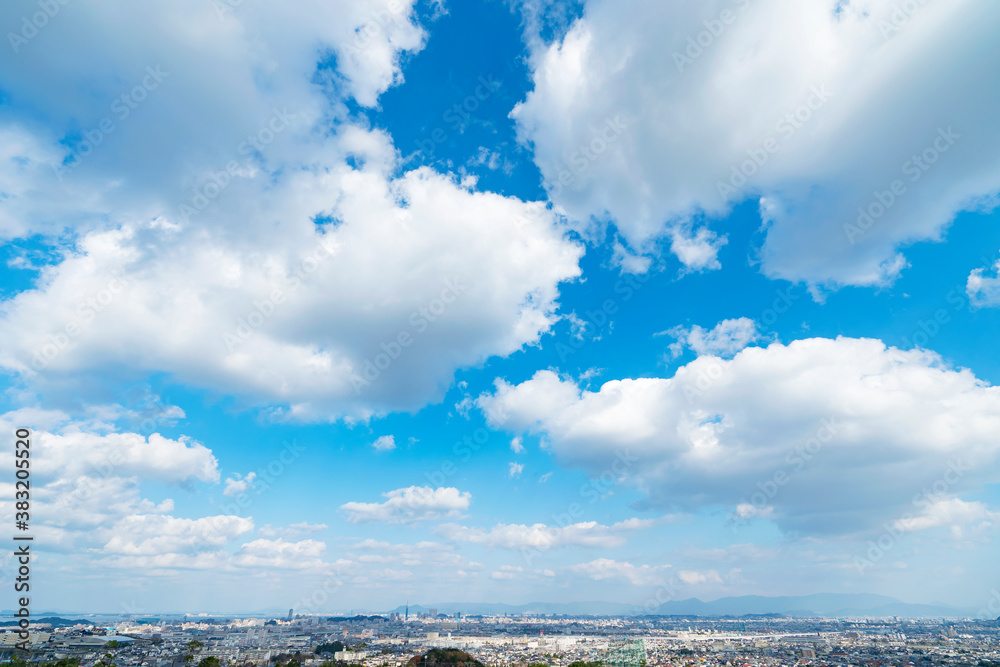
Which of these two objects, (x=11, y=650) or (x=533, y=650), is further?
(x=533, y=650)

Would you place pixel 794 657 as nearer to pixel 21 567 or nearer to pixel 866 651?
pixel 866 651

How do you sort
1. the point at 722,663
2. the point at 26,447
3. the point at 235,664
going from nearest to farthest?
the point at 26,447
the point at 235,664
the point at 722,663

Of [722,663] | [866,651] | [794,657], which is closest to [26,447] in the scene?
[722,663]

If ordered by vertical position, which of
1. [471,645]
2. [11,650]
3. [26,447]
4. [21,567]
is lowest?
[471,645]

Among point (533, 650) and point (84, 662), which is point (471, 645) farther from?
point (84, 662)

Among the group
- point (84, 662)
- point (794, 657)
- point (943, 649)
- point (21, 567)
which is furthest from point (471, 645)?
point (21, 567)

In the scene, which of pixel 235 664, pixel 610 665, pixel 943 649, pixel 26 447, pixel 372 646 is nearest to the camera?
pixel 26 447

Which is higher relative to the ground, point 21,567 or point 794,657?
point 21,567

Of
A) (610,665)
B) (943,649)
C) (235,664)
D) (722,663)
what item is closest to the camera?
(610,665)

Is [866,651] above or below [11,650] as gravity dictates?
below
